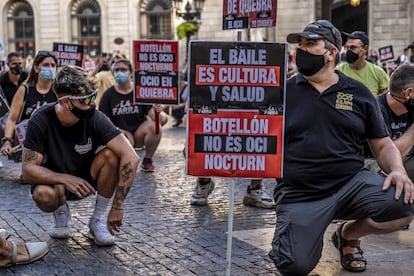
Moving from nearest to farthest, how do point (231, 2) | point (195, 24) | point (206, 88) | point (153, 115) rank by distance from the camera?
point (206, 88)
point (231, 2)
point (153, 115)
point (195, 24)

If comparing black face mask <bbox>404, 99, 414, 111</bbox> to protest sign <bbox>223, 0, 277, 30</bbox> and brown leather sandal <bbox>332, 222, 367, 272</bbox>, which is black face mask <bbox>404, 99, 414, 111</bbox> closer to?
brown leather sandal <bbox>332, 222, 367, 272</bbox>

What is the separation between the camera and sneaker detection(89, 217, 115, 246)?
5188 millimetres

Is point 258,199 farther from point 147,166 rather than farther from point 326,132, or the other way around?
point 147,166

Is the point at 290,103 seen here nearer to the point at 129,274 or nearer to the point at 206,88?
the point at 206,88

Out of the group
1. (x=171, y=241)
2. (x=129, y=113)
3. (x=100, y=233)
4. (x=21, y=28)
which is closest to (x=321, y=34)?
(x=171, y=241)

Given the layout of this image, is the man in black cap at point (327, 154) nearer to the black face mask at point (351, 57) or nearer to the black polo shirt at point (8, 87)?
the black face mask at point (351, 57)

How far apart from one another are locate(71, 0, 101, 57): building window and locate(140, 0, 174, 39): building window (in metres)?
2.97

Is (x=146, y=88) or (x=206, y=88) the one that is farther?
(x=146, y=88)

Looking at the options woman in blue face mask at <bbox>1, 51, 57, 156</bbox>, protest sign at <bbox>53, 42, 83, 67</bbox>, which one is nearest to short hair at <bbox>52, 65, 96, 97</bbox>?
woman in blue face mask at <bbox>1, 51, 57, 156</bbox>

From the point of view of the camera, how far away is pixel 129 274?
4508 mm

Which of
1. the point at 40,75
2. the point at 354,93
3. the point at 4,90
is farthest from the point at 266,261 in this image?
the point at 4,90

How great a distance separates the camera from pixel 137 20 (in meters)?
39.8

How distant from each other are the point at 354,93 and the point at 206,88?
3.28 ft

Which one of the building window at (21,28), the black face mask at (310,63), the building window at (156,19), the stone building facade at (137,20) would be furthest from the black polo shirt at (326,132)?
the building window at (21,28)
